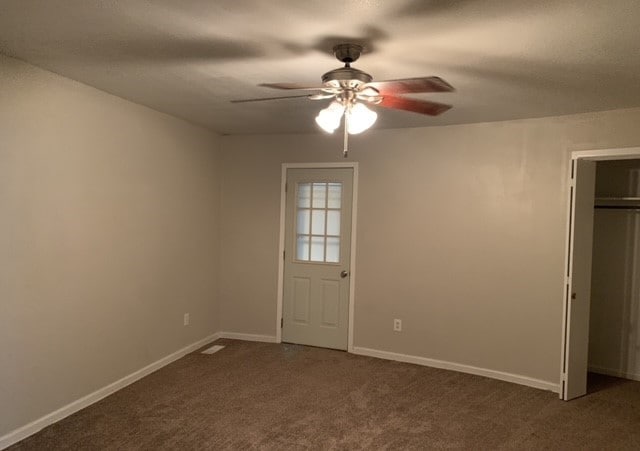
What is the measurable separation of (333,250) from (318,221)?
0.36m

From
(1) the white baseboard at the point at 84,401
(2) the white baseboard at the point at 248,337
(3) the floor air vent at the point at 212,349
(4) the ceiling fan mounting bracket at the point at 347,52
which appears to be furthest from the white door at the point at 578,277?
(1) the white baseboard at the point at 84,401

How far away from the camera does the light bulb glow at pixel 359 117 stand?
234 centimetres

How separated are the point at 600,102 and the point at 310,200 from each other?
278 cm

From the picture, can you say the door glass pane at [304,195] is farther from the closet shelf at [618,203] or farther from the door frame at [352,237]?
the closet shelf at [618,203]

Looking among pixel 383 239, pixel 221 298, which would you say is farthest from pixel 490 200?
pixel 221 298

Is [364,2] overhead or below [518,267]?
overhead

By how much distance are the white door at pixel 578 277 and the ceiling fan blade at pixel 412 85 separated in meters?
A: 2.11

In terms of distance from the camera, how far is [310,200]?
16.5 ft

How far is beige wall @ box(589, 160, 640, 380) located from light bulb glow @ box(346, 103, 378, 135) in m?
3.16

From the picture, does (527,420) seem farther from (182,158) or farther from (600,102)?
(182,158)

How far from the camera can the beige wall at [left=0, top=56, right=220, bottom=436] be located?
2.85 metres

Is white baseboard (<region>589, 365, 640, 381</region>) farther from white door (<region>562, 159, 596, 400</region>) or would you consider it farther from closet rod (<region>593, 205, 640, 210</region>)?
closet rod (<region>593, 205, 640, 210</region>)

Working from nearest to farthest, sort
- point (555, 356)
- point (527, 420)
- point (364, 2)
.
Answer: point (364, 2) < point (527, 420) < point (555, 356)

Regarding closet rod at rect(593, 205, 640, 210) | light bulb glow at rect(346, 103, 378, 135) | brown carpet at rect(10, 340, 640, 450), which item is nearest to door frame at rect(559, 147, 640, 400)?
brown carpet at rect(10, 340, 640, 450)
